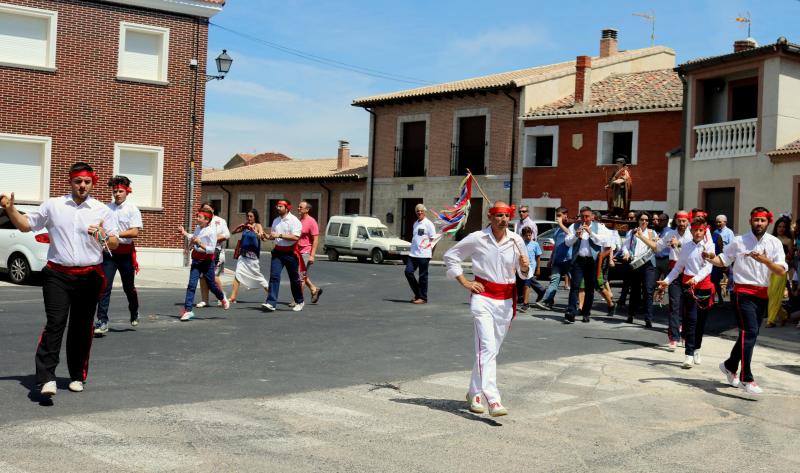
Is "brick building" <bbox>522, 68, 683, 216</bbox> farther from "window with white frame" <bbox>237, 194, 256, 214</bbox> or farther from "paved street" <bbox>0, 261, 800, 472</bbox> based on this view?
"paved street" <bbox>0, 261, 800, 472</bbox>

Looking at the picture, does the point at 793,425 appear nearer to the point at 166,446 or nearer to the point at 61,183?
the point at 166,446

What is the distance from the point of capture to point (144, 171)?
2394cm

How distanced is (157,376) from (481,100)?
29.3 metres

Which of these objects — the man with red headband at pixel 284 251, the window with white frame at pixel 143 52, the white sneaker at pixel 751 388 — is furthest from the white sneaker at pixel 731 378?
the window with white frame at pixel 143 52

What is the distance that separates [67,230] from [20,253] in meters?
11.6

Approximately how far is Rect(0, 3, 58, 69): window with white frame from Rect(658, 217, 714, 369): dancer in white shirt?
17788mm

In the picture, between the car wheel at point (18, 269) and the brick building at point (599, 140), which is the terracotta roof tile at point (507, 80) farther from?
the car wheel at point (18, 269)

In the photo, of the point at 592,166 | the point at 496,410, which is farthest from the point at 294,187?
the point at 496,410

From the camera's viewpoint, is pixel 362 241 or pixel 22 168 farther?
pixel 362 241

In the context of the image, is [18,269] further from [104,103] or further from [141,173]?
[104,103]

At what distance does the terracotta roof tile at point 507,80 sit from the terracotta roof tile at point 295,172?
366 centimetres

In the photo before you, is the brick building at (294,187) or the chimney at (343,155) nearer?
the brick building at (294,187)

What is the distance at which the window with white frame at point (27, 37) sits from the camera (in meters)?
22.2

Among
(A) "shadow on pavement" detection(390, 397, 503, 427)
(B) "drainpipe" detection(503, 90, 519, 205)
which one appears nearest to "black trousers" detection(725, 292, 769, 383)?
(A) "shadow on pavement" detection(390, 397, 503, 427)
